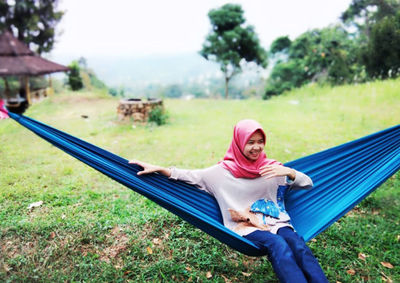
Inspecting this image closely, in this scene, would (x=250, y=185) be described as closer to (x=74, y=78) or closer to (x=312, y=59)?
(x=74, y=78)

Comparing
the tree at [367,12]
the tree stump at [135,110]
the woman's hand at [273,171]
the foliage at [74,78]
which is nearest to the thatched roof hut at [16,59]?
the tree stump at [135,110]

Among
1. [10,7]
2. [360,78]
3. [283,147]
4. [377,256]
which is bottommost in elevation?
[377,256]

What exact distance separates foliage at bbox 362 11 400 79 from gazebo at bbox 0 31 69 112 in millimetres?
4810

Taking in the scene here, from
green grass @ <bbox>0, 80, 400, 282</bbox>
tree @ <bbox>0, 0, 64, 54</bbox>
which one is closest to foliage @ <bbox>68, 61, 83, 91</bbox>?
tree @ <bbox>0, 0, 64, 54</bbox>

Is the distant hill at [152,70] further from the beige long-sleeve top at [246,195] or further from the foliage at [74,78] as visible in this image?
the beige long-sleeve top at [246,195]

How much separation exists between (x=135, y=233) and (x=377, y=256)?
63.6 inches

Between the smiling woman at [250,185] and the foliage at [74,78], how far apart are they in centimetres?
771

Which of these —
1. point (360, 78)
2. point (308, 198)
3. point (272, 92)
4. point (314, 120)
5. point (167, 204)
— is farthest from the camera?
point (272, 92)

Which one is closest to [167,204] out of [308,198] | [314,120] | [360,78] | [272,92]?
[308,198]

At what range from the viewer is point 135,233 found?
2102 mm

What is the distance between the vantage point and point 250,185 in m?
1.59

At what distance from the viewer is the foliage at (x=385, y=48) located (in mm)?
4352

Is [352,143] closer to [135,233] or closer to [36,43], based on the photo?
[135,233]

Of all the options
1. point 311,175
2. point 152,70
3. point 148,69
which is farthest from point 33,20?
point 152,70
